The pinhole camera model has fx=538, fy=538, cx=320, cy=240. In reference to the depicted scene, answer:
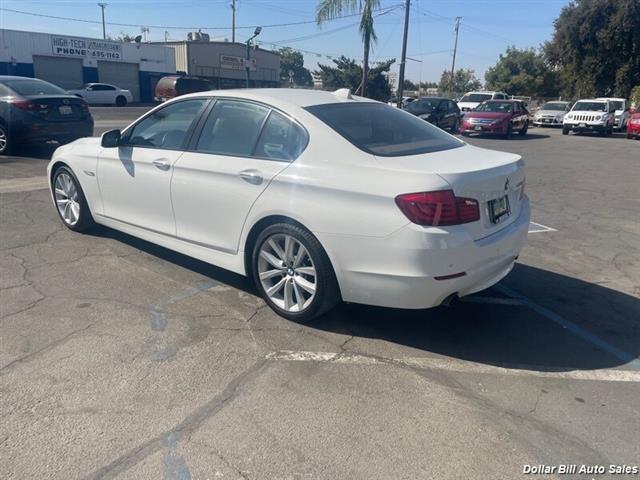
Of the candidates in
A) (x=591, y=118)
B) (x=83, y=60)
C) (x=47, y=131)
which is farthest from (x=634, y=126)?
(x=83, y=60)

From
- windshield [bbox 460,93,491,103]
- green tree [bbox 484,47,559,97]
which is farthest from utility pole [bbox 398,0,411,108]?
green tree [bbox 484,47,559,97]

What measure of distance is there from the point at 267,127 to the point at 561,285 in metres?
3.01

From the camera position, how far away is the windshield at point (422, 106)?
894 inches

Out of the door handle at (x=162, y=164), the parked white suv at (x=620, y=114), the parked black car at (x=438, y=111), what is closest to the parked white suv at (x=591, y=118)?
the parked white suv at (x=620, y=114)

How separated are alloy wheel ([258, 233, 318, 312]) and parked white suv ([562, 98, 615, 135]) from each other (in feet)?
84.9

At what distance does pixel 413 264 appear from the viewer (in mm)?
3238

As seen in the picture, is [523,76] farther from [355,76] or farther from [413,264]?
[413,264]

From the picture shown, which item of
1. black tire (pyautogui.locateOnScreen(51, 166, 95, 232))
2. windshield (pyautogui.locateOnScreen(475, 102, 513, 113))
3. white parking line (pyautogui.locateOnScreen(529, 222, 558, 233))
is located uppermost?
windshield (pyautogui.locateOnScreen(475, 102, 513, 113))

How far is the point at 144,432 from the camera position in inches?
106

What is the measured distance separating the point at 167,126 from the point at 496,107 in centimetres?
2052

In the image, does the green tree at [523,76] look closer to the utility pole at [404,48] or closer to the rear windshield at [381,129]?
A: the utility pole at [404,48]

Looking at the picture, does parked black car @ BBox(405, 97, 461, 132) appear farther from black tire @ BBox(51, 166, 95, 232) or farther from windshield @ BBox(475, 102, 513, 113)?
black tire @ BBox(51, 166, 95, 232)

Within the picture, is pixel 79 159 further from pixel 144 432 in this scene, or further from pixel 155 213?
pixel 144 432

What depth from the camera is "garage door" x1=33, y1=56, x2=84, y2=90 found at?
42.1 metres
